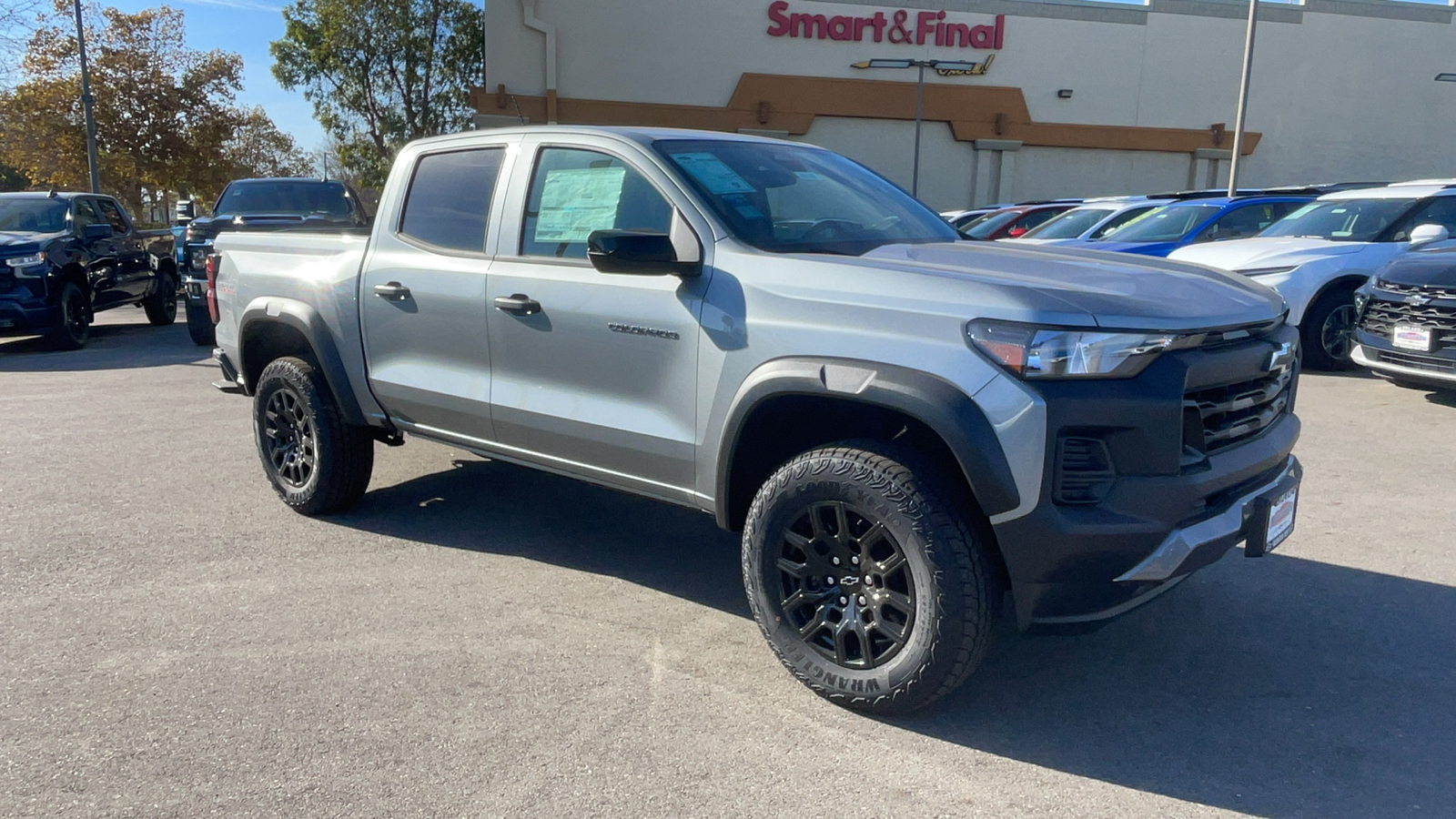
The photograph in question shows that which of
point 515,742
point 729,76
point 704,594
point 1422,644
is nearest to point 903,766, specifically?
point 515,742

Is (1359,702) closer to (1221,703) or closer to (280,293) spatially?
(1221,703)

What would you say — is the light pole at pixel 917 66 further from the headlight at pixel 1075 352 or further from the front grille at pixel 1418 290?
the headlight at pixel 1075 352

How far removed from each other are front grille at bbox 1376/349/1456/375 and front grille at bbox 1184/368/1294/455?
4.51m

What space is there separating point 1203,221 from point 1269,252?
1.76 metres

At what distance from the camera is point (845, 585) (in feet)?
10.8

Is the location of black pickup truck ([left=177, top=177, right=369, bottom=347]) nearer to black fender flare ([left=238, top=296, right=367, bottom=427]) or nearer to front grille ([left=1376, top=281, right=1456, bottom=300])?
black fender flare ([left=238, top=296, right=367, bottom=427])

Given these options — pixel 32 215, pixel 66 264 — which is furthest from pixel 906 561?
pixel 32 215

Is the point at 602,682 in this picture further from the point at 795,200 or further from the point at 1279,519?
the point at 1279,519

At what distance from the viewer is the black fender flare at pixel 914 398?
113 inches

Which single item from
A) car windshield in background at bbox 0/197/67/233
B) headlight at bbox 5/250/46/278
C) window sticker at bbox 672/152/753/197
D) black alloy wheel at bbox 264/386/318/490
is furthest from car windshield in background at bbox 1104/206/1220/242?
car windshield in background at bbox 0/197/67/233

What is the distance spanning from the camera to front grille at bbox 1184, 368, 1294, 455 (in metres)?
2.99

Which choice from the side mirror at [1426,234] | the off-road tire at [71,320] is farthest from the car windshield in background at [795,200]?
the off-road tire at [71,320]

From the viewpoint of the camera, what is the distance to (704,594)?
430 cm

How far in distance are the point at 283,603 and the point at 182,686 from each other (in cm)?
73
